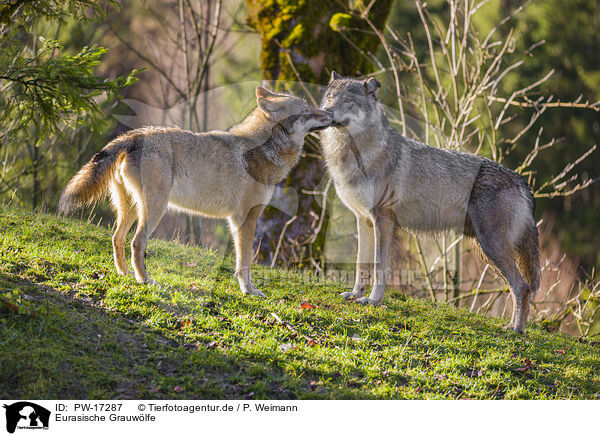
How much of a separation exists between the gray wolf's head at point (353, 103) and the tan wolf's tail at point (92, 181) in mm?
2429

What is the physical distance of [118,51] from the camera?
16.8 m

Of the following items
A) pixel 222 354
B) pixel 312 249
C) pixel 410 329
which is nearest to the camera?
pixel 222 354

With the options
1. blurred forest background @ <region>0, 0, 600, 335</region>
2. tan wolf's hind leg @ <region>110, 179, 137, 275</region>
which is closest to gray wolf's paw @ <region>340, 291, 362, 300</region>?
tan wolf's hind leg @ <region>110, 179, 137, 275</region>

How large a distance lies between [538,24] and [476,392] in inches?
531

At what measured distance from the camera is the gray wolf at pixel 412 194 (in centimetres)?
621

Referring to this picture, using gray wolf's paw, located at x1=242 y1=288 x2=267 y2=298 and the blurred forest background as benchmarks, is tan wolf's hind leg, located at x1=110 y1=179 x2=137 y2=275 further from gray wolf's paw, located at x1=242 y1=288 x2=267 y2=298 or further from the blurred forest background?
gray wolf's paw, located at x1=242 y1=288 x2=267 y2=298

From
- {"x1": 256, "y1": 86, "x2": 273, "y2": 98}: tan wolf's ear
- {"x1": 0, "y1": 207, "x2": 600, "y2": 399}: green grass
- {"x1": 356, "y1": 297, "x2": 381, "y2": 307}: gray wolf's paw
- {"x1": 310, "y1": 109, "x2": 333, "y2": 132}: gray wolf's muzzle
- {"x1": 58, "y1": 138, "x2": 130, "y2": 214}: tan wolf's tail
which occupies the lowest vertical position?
{"x1": 0, "y1": 207, "x2": 600, "y2": 399}: green grass

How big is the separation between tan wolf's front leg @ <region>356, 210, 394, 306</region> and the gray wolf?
0.01m

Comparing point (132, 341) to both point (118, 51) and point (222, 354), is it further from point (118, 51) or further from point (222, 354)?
point (118, 51)

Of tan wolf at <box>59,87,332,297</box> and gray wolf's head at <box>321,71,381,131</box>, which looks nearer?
tan wolf at <box>59,87,332,297</box>

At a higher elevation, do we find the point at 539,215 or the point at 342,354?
the point at 539,215

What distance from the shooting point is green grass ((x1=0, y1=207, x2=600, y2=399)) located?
3939 millimetres

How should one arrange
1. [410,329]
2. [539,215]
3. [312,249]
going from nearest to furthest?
[410,329] < [312,249] < [539,215]
